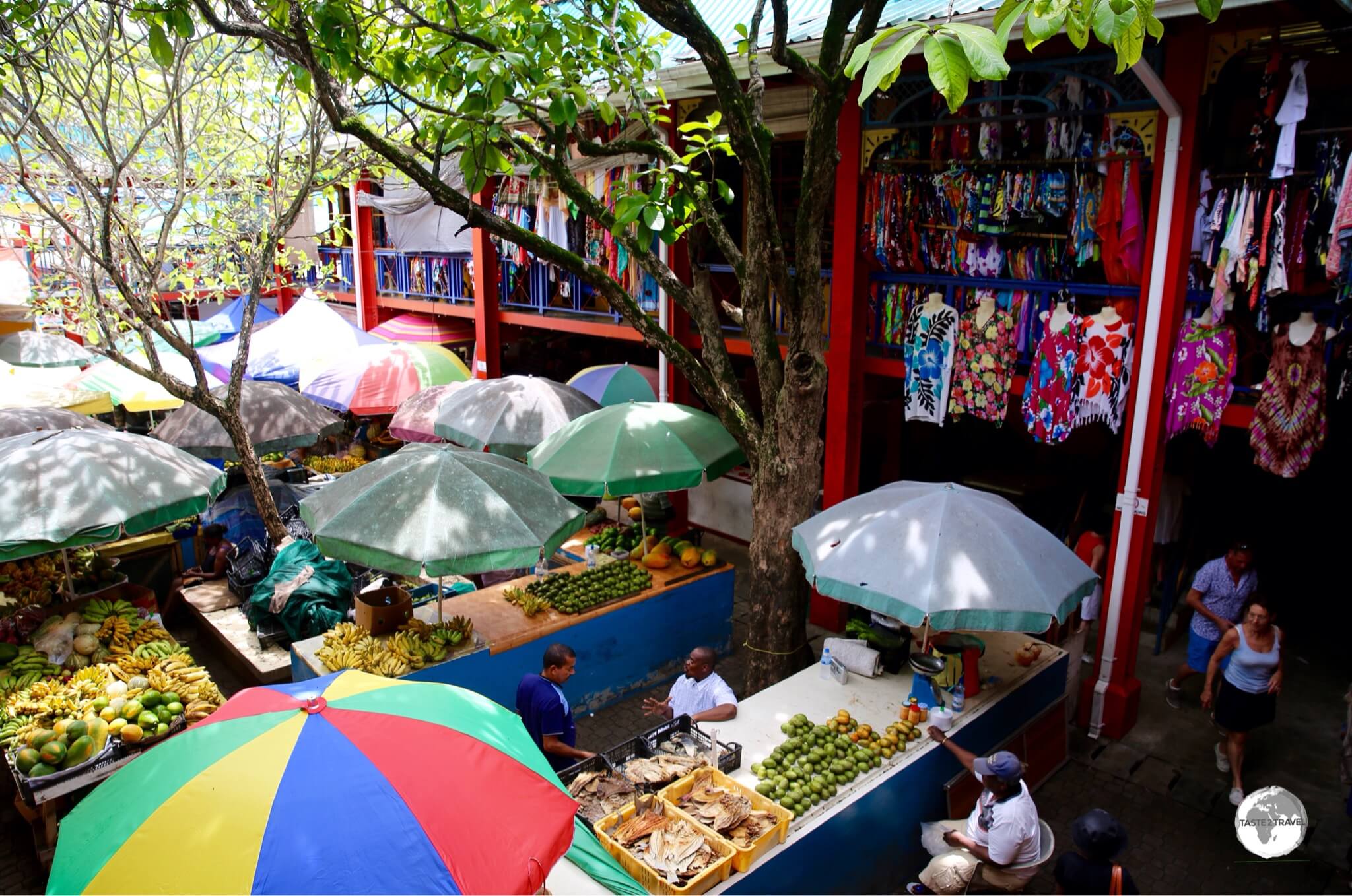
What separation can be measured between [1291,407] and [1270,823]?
3.06m

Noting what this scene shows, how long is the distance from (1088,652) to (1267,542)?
401cm

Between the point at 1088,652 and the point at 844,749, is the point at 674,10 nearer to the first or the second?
the point at 844,749

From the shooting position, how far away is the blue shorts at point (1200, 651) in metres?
7.65

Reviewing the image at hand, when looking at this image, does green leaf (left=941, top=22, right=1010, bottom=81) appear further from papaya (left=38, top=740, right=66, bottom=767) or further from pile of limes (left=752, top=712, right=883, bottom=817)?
papaya (left=38, top=740, right=66, bottom=767)

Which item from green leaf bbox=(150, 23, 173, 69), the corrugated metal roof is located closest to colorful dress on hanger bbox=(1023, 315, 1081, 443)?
the corrugated metal roof

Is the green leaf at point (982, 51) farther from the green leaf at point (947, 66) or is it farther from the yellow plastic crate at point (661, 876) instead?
the yellow plastic crate at point (661, 876)

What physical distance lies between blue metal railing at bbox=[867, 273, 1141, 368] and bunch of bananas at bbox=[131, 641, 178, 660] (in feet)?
24.1

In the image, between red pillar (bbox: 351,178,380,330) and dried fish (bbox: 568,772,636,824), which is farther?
red pillar (bbox: 351,178,380,330)

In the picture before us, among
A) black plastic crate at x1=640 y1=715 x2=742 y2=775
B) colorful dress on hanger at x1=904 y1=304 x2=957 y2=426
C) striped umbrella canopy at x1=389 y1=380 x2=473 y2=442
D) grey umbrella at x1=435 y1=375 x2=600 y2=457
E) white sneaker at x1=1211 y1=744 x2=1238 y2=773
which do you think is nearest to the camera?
black plastic crate at x1=640 y1=715 x2=742 y2=775

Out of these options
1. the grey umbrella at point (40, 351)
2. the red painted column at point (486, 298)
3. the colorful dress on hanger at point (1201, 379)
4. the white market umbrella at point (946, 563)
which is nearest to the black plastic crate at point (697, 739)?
the white market umbrella at point (946, 563)

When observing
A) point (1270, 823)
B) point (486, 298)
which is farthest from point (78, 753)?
point (486, 298)

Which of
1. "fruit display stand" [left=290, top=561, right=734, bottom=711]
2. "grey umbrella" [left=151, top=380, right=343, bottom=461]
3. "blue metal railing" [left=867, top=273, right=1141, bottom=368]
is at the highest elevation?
"blue metal railing" [left=867, top=273, right=1141, bottom=368]

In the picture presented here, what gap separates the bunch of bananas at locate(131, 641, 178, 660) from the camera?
7500 mm

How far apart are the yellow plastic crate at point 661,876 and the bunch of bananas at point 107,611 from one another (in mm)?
5781
